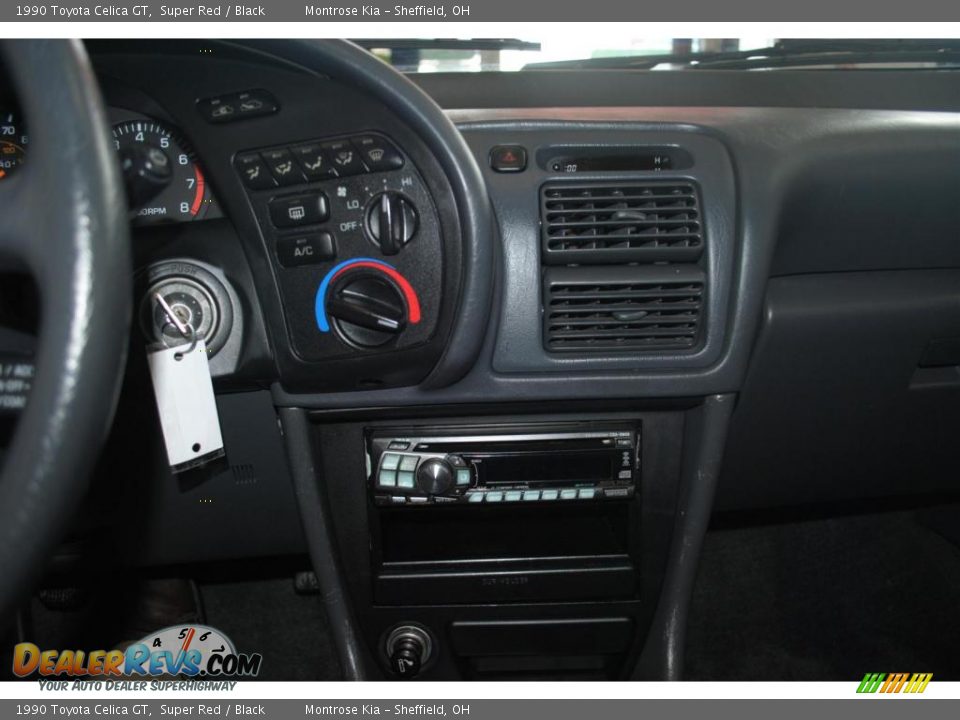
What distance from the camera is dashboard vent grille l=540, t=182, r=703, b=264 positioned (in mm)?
1081

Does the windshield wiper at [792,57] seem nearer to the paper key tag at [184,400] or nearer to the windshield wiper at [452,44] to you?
the windshield wiper at [452,44]

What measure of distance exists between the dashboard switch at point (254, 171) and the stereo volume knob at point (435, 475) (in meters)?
0.43

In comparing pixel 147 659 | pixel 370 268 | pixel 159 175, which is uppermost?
pixel 159 175

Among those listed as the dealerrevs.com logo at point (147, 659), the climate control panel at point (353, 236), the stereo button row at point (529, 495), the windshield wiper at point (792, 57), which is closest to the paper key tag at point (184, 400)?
the climate control panel at point (353, 236)

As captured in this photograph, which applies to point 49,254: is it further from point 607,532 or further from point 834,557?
point 834,557

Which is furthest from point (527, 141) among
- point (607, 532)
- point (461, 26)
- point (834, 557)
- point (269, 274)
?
point (834, 557)

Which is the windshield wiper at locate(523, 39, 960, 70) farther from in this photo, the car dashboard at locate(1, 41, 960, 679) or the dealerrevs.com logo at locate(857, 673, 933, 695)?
the dealerrevs.com logo at locate(857, 673, 933, 695)

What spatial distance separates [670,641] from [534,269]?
64 cm

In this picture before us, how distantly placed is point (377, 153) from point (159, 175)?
27 cm

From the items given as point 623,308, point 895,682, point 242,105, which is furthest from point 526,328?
point 895,682

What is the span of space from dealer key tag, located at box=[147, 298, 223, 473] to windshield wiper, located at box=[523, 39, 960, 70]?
0.78 m

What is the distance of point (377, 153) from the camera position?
3.20 feet

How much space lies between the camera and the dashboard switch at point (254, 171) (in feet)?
3.23

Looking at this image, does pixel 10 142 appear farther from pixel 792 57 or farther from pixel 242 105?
pixel 792 57
